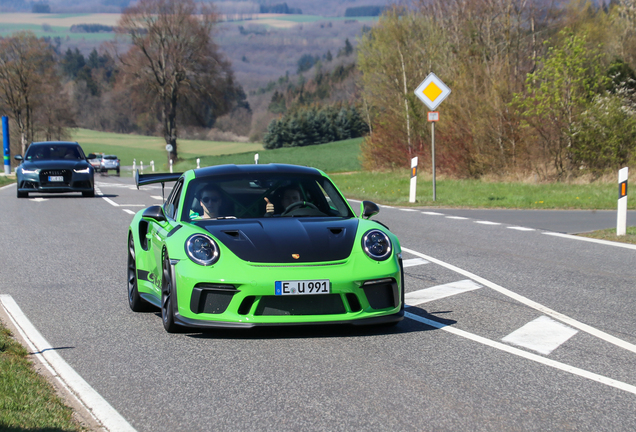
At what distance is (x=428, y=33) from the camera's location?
40.7 meters

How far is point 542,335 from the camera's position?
20.7ft

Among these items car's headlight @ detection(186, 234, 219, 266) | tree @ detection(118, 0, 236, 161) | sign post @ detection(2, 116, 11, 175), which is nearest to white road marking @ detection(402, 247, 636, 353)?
car's headlight @ detection(186, 234, 219, 266)

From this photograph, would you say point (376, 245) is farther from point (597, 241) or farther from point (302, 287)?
point (597, 241)

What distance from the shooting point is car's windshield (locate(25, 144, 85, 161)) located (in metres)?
24.9

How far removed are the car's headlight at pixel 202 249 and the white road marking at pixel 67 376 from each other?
116 centimetres

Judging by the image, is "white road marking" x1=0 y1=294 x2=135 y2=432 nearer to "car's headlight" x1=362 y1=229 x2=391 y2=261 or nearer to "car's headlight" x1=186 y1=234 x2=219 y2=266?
"car's headlight" x1=186 y1=234 x2=219 y2=266

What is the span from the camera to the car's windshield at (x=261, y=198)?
22.8 ft

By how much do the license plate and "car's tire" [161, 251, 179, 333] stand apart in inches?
34.9

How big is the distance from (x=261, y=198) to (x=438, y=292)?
7.49 ft

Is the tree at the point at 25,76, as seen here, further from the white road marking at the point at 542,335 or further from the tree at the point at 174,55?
the white road marking at the point at 542,335

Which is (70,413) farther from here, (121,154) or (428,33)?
(121,154)

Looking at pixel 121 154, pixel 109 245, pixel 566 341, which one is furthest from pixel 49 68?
pixel 566 341

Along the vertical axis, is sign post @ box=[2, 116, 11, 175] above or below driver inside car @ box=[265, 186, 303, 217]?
below

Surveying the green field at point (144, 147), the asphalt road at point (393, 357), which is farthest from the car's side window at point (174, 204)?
the green field at point (144, 147)
